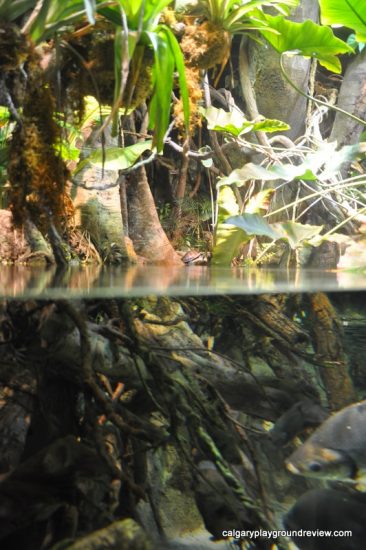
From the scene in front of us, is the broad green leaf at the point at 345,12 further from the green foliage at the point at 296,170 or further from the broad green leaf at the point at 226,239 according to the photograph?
the broad green leaf at the point at 226,239

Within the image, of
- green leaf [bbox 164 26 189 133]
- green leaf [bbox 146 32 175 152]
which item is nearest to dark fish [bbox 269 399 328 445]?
green leaf [bbox 146 32 175 152]

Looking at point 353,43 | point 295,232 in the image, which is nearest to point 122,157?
point 295,232

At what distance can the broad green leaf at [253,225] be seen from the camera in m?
3.75

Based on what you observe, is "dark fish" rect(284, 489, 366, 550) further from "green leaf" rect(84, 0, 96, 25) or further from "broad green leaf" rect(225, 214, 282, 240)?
"broad green leaf" rect(225, 214, 282, 240)

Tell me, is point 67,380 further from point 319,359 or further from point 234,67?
point 234,67

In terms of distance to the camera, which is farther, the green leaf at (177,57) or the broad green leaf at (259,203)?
the broad green leaf at (259,203)

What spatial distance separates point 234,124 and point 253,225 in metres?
2.06

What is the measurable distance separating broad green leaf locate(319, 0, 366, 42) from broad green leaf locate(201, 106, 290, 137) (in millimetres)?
1038

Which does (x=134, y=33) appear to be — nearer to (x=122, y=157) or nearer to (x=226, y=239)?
(x=122, y=157)

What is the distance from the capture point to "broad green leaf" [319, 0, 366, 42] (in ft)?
14.9

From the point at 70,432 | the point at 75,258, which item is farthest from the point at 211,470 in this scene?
the point at 75,258

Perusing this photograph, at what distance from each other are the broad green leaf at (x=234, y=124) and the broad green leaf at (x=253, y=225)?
1770mm

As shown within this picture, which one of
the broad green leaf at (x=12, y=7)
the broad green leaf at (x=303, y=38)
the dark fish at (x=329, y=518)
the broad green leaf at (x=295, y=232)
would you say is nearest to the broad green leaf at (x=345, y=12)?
the broad green leaf at (x=303, y=38)

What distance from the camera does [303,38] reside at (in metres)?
4.88
